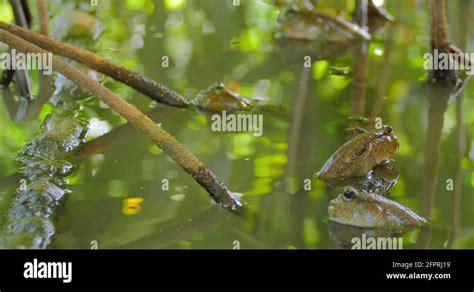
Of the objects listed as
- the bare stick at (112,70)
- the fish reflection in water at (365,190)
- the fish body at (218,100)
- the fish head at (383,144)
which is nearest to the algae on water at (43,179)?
the bare stick at (112,70)

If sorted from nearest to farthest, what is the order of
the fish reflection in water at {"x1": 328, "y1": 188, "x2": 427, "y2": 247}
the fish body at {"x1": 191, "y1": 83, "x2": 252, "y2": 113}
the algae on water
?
the algae on water
the fish reflection in water at {"x1": 328, "y1": 188, "x2": 427, "y2": 247}
the fish body at {"x1": 191, "y1": 83, "x2": 252, "y2": 113}

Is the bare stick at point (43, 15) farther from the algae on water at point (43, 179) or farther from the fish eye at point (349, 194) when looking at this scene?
the fish eye at point (349, 194)

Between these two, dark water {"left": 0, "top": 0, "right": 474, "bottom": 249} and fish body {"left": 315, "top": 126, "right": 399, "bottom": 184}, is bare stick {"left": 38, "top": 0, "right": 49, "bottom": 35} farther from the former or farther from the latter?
fish body {"left": 315, "top": 126, "right": 399, "bottom": 184}

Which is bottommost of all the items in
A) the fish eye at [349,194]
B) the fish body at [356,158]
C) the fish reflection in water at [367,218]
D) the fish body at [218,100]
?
the fish reflection in water at [367,218]

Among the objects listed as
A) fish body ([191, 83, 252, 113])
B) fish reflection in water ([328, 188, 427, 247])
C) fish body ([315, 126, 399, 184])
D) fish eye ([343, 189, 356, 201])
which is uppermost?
fish body ([191, 83, 252, 113])

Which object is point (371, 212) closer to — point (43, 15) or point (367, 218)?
point (367, 218)

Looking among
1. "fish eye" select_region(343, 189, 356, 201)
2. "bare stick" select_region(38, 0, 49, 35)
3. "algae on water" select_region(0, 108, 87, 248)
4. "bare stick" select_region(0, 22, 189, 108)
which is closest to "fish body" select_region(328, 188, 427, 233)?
"fish eye" select_region(343, 189, 356, 201)
